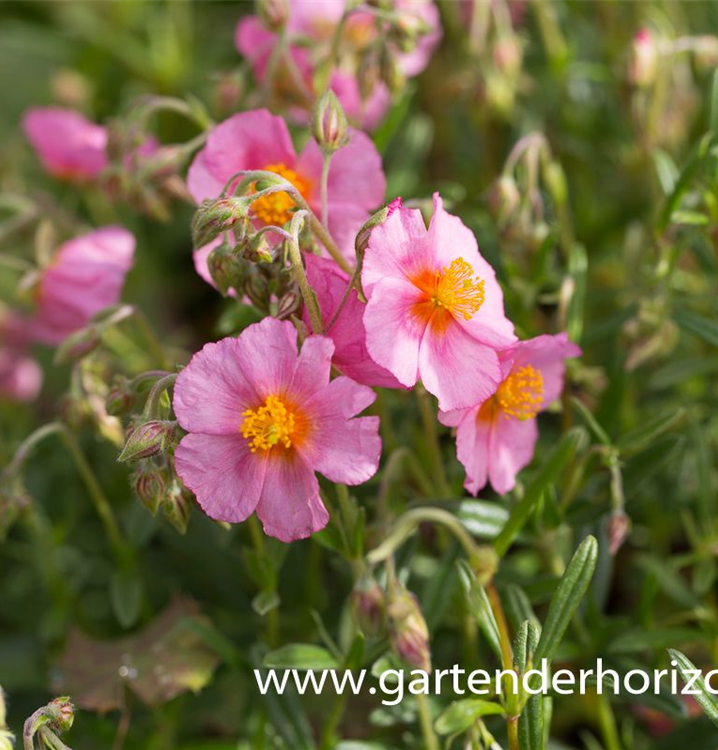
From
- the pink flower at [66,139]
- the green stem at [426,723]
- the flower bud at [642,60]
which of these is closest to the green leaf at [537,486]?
the green stem at [426,723]

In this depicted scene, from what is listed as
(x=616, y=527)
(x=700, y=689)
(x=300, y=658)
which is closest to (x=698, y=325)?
(x=616, y=527)

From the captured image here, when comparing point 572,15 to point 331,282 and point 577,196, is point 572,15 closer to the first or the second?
point 577,196

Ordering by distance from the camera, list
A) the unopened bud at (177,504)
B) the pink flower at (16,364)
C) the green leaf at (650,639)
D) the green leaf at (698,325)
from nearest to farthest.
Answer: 1. the unopened bud at (177,504)
2. the green leaf at (650,639)
3. the green leaf at (698,325)
4. the pink flower at (16,364)

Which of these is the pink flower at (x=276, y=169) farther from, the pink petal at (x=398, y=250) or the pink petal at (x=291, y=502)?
the pink petal at (x=291, y=502)

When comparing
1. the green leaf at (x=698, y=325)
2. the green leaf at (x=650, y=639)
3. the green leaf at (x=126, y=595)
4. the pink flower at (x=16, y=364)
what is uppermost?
the green leaf at (x=698, y=325)

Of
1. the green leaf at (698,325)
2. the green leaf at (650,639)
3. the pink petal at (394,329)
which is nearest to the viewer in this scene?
the pink petal at (394,329)

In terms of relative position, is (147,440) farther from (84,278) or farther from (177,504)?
(84,278)

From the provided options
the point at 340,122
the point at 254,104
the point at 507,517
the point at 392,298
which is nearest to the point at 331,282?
the point at 392,298

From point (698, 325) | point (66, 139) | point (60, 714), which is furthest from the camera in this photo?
point (66, 139)
